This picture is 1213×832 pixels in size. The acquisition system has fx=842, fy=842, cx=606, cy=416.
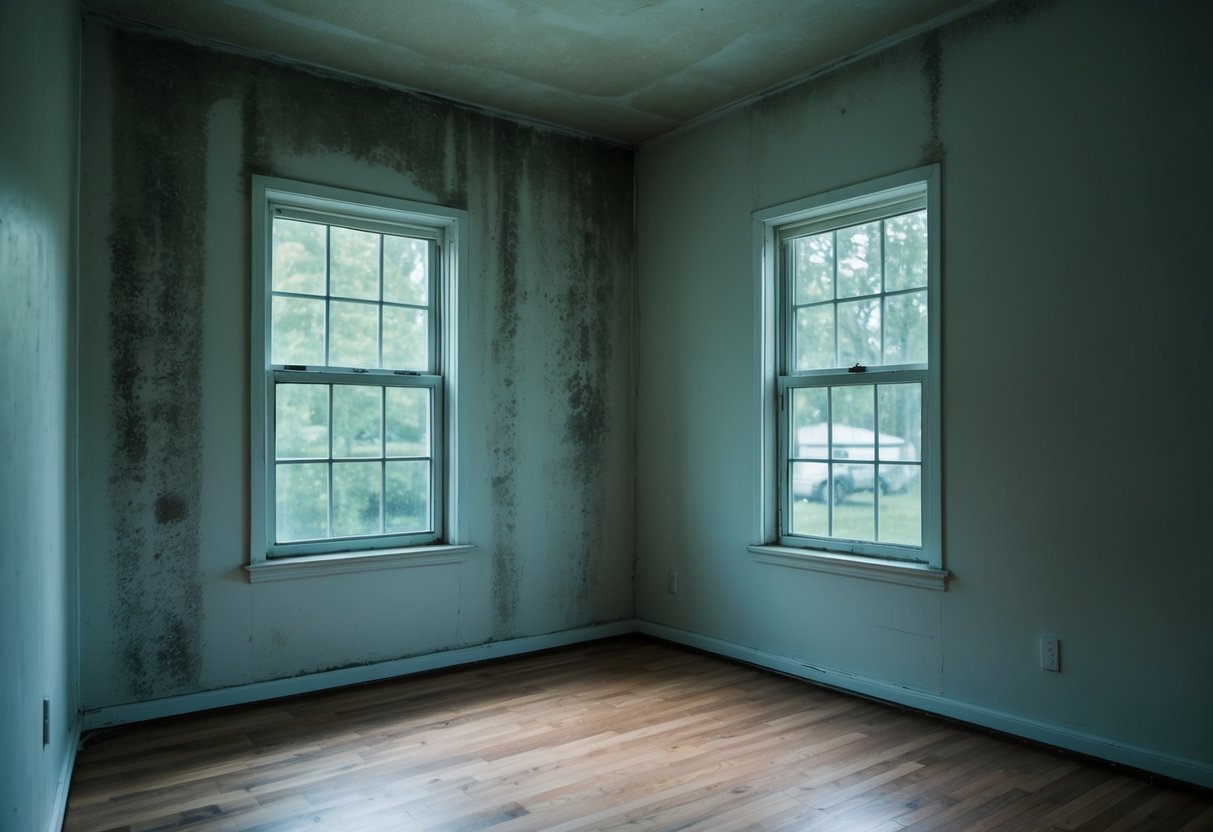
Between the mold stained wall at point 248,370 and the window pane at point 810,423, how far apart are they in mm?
1185

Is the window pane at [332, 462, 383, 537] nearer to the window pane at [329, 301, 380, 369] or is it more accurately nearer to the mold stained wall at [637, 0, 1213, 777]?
the window pane at [329, 301, 380, 369]

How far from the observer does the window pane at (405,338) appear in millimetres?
4242

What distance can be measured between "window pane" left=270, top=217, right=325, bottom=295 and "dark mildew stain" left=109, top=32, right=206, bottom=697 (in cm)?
36

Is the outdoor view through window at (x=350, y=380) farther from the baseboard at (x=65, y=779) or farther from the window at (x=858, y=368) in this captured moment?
the window at (x=858, y=368)

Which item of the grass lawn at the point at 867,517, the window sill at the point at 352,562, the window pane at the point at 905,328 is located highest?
the window pane at the point at 905,328

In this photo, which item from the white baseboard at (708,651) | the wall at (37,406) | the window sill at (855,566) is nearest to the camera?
the wall at (37,406)

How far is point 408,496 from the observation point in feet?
14.1

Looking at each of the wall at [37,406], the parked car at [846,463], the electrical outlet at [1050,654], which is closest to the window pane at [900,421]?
the parked car at [846,463]

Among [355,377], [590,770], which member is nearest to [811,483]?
[590,770]

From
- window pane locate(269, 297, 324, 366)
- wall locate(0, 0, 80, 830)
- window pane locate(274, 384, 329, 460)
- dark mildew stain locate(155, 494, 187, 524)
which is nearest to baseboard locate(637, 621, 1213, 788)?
window pane locate(274, 384, 329, 460)

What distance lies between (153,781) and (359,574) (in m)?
1.31

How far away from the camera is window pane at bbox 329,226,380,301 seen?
161 inches

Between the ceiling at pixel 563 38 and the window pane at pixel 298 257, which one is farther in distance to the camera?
the window pane at pixel 298 257

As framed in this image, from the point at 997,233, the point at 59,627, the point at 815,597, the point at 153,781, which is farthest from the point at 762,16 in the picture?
the point at 153,781
